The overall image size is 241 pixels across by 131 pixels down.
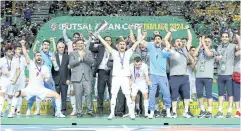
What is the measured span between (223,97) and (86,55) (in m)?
3.15

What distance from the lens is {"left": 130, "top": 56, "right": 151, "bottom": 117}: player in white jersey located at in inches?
473

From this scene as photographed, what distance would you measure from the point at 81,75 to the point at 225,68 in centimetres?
313

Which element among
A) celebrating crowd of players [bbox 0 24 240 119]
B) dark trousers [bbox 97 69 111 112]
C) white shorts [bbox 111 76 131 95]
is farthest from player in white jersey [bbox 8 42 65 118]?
white shorts [bbox 111 76 131 95]

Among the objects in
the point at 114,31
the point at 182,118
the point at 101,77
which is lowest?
the point at 182,118

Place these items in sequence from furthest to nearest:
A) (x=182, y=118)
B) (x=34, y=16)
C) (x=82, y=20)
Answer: (x=34, y=16), (x=82, y=20), (x=182, y=118)

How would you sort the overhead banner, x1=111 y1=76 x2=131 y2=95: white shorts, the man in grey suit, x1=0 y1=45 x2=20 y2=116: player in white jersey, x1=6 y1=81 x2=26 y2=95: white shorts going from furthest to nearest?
the overhead banner < x1=6 y1=81 x2=26 y2=95: white shorts < x1=0 y1=45 x2=20 y2=116: player in white jersey < the man in grey suit < x1=111 y1=76 x2=131 y2=95: white shorts

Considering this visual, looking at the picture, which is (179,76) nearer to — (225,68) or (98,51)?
(225,68)

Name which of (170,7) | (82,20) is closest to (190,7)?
(170,7)

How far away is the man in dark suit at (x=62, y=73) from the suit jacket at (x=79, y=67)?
0.23m

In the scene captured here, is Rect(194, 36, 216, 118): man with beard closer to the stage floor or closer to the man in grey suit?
the stage floor

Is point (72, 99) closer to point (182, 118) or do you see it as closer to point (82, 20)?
point (182, 118)

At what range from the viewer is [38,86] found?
1211 centimetres

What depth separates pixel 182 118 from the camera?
472 inches

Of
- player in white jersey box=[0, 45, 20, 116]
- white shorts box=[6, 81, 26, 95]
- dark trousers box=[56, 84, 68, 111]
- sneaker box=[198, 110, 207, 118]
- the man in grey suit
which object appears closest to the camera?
the man in grey suit
